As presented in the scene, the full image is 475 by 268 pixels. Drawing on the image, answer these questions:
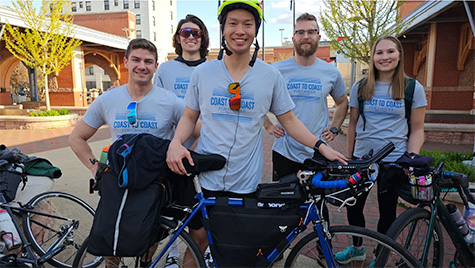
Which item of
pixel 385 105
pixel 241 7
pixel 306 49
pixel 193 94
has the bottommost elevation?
pixel 385 105

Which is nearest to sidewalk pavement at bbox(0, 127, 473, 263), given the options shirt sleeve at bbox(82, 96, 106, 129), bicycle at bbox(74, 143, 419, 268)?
bicycle at bbox(74, 143, 419, 268)

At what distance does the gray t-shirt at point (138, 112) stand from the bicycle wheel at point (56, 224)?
1042 mm

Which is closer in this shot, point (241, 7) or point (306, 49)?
point (241, 7)

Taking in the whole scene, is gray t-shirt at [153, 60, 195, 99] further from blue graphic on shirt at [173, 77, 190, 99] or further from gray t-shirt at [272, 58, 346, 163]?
gray t-shirt at [272, 58, 346, 163]

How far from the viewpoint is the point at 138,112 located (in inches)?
91.9

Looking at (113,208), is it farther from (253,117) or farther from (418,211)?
(418,211)

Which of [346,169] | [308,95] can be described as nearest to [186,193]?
[346,169]

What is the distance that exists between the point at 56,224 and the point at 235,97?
2191 millimetres

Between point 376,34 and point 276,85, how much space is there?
337 inches

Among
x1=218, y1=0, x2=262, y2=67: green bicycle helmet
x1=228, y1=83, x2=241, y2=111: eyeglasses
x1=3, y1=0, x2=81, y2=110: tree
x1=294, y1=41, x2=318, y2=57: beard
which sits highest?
x1=3, y1=0, x2=81, y2=110: tree

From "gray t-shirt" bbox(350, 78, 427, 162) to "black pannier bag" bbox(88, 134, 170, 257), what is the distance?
5.68 feet

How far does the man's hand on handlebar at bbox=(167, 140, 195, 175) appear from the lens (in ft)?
6.36

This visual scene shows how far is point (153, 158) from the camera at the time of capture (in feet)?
6.34

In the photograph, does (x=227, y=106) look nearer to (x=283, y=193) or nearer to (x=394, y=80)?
(x=283, y=193)
